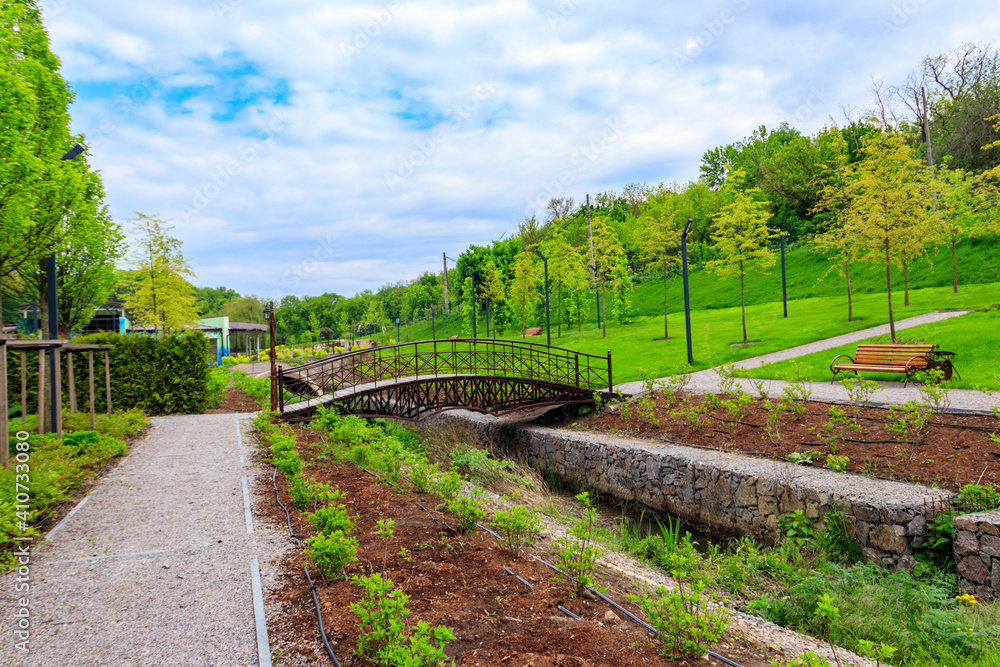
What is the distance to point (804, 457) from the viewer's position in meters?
8.76

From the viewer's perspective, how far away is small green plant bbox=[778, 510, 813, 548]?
24.2 ft

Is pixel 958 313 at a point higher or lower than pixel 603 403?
higher

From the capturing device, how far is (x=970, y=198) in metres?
22.9

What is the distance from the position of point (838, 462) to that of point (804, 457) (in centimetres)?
60

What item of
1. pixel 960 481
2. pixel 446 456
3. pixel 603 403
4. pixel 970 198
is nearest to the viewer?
pixel 960 481

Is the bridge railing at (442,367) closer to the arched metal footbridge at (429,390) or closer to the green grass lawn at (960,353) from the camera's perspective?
the arched metal footbridge at (429,390)

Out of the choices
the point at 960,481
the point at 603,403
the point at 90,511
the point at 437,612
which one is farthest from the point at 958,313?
the point at 90,511

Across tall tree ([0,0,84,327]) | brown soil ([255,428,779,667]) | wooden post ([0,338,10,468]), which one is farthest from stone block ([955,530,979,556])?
tall tree ([0,0,84,327])

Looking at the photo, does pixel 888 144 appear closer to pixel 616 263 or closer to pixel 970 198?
pixel 970 198

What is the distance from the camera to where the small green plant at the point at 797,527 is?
7371mm

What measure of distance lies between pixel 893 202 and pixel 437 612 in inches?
668

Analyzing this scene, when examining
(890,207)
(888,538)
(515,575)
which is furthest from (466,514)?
(890,207)

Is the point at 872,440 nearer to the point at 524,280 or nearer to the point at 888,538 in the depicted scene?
the point at 888,538

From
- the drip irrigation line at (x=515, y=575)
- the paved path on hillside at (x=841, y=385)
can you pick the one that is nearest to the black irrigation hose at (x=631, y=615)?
the drip irrigation line at (x=515, y=575)
